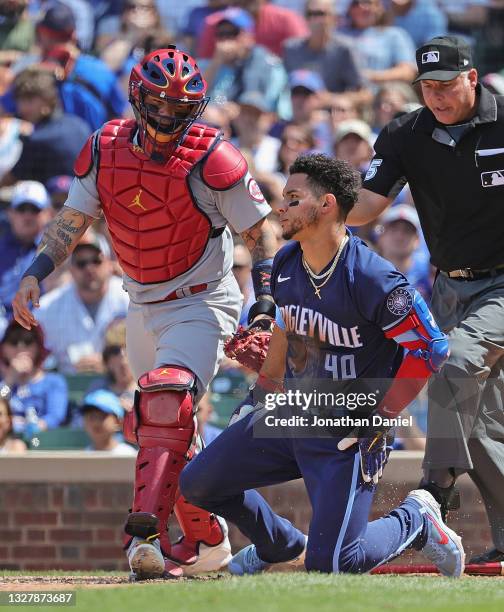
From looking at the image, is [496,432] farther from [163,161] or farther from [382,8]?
[382,8]

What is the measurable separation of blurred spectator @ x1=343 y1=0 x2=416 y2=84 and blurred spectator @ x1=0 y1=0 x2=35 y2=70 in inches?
121

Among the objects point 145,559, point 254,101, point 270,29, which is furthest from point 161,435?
point 270,29

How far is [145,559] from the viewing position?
5293 mm

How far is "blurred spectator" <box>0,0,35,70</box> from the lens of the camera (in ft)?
39.4

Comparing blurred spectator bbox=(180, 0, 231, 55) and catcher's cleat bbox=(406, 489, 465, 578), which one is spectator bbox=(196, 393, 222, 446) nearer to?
catcher's cleat bbox=(406, 489, 465, 578)

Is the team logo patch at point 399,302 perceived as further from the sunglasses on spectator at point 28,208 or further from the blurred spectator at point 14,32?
the blurred spectator at point 14,32

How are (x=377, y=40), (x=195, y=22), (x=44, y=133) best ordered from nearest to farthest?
(x=44, y=133), (x=377, y=40), (x=195, y=22)

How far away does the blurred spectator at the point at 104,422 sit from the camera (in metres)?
8.25

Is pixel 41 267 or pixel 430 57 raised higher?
pixel 430 57

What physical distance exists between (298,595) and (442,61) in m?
2.52

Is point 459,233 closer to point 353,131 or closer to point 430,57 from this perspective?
point 430,57

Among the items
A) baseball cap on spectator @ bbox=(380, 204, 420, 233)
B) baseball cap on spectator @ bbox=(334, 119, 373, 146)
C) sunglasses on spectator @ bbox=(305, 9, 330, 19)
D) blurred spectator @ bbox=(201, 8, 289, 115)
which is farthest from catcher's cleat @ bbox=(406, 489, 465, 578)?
sunglasses on spectator @ bbox=(305, 9, 330, 19)

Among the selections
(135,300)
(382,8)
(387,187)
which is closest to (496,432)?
(387,187)

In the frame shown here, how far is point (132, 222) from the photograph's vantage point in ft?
19.6
